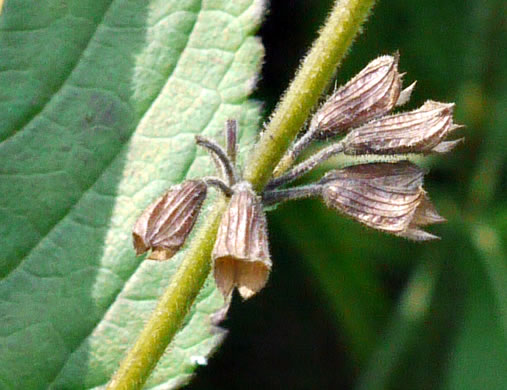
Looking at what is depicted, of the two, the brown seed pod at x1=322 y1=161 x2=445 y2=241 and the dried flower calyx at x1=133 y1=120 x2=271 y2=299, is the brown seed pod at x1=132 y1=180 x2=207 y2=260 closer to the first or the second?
the dried flower calyx at x1=133 y1=120 x2=271 y2=299

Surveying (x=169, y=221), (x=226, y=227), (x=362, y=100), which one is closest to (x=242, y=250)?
(x=226, y=227)

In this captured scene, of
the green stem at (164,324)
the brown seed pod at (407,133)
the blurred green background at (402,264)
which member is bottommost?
the blurred green background at (402,264)

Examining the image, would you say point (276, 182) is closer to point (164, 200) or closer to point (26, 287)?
point (164, 200)

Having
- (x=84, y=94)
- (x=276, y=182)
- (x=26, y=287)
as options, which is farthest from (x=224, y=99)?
(x=26, y=287)

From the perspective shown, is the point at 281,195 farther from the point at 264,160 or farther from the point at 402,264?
the point at 402,264

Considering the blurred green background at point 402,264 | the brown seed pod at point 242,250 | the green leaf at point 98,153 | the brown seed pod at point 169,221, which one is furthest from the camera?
the blurred green background at point 402,264

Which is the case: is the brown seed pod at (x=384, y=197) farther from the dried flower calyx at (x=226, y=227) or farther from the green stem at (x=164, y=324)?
the green stem at (x=164, y=324)

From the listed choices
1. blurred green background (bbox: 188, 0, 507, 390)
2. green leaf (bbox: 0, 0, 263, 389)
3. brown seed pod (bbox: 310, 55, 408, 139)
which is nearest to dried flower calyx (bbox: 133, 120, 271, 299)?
brown seed pod (bbox: 310, 55, 408, 139)

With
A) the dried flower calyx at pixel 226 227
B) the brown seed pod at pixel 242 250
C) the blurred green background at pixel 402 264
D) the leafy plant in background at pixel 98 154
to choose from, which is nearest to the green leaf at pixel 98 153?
the leafy plant in background at pixel 98 154
